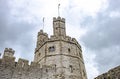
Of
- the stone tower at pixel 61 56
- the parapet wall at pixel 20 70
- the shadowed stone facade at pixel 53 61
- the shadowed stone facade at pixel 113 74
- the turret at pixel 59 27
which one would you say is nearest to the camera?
the shadowed stone facade at pixel 113 74

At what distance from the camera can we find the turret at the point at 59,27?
26.9 meters

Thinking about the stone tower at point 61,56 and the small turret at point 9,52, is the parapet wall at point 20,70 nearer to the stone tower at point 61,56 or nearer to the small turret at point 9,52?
the stone tower at point 61,56

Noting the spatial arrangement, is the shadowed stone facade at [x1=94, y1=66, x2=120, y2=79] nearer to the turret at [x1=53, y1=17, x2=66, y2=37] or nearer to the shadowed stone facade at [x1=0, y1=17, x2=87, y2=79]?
the shadowed stone facade at [x1=0, y1=17, x2=87, y2=79]

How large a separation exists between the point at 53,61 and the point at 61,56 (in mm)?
1259

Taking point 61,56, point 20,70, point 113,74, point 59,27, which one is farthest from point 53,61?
point 113,74

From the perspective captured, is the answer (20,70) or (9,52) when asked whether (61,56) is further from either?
(9,52)

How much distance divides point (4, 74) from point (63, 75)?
721 centimetres

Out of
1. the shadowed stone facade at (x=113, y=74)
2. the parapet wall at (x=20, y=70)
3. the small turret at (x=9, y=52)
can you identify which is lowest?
the shadowed stone facade at (x=113, y=74)

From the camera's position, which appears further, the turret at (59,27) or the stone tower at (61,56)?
the turret at (59,27)

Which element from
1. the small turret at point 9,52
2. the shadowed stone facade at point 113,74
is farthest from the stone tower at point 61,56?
the shadowed stone facade at point 113,74

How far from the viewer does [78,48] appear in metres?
26.7

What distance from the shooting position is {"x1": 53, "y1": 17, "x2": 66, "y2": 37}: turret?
2685 cm

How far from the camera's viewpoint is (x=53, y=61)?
23.6 meters

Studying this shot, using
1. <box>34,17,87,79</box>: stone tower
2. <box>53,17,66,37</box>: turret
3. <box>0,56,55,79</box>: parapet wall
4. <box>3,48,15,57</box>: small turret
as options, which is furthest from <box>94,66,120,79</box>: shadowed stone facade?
<box>53,17,66,37</box>: turret
